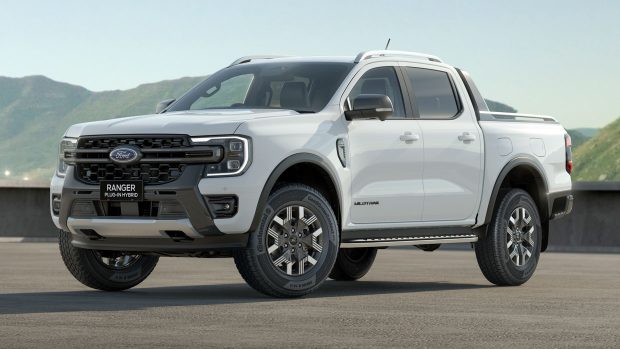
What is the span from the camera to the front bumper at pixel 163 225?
10.9 m

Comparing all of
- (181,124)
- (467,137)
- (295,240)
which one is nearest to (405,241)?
(467,137)

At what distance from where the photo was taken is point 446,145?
12844 millimetres

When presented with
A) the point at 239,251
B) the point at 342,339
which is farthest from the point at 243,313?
the point at 342,339

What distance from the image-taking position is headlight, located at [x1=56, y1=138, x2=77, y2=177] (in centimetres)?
1173

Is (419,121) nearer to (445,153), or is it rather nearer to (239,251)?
(445,153)

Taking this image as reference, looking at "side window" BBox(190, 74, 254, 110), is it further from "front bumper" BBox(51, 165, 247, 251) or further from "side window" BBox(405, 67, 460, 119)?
"front bumper" BBox(51, 165, 247, 251)

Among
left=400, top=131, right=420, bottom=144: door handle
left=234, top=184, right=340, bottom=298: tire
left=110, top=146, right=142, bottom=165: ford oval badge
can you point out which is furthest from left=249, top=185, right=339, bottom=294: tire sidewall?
left=400, top=131, right=420, bottom=144: door handle

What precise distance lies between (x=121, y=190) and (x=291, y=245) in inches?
55.0

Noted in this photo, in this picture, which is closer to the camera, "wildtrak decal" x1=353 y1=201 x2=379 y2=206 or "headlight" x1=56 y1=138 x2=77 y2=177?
"headlight" x1=56 y1=138 x2=77 y2=177

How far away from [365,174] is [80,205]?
2360 millimetres

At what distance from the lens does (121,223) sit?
1116 centimetres

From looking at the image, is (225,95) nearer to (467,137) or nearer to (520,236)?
(467,137)

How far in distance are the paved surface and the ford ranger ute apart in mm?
413

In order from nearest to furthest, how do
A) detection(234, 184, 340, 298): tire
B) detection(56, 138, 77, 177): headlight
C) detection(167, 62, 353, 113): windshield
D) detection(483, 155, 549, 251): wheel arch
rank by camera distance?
detection(234, 184, 340, 298): tire
detection(56, 138, 77, 177): headlight
detection(167, 62, 353, 113): windshield
detection(483, 155, 549, 251): wheel arch
